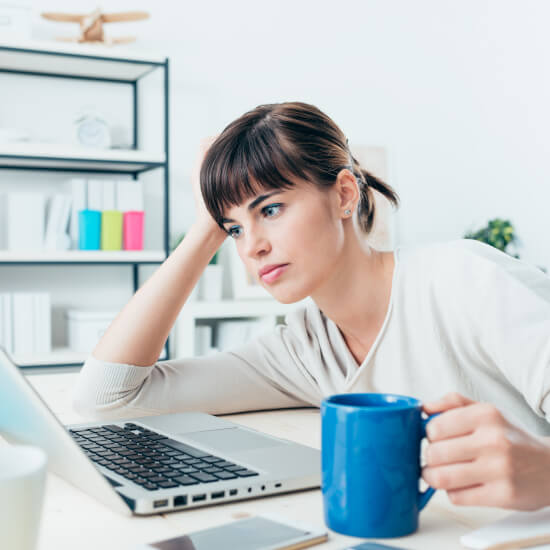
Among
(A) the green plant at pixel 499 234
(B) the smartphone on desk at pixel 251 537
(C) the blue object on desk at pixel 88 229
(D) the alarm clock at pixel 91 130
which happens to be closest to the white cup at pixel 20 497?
(B) the smartphone on desk at pixel 251 537

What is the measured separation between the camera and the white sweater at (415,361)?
914 millimetres

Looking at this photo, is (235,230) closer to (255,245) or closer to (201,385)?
(255,245)

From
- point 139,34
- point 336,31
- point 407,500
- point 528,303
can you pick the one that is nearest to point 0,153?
point 139,34

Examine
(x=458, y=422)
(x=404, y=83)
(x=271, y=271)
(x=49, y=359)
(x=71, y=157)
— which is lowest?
(x=49, y=359)

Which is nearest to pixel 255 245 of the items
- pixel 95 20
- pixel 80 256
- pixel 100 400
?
pixel 100 400

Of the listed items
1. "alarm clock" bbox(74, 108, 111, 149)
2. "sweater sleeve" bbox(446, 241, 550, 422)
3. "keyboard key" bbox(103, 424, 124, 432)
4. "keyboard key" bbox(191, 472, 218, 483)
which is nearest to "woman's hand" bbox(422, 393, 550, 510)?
"keyboard key" bbox(191, 472, 218, 483)

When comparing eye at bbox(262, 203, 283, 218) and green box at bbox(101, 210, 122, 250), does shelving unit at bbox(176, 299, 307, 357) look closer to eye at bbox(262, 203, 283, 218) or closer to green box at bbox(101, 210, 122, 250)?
green box at bbox(101, 210, 122, 250)

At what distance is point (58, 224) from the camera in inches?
114

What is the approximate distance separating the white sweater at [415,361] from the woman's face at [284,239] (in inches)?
4.9

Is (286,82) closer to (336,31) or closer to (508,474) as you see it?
(336,31)

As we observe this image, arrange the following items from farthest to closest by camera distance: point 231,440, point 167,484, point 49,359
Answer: point 49,359 < point 231,440 < point 167,484

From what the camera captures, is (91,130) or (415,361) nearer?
(415,361)

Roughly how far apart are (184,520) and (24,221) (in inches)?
98.0

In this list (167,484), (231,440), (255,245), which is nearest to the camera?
(167,484)
